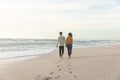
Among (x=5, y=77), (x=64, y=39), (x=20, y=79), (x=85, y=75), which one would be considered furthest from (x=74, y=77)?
(x=64, y=39)

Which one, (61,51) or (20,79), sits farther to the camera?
(61,51)

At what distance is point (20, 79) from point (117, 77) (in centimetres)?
315

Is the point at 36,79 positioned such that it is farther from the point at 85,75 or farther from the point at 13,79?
the point at 85,75

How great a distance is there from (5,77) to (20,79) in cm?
78

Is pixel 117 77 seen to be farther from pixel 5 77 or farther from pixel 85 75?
pixel 5 77

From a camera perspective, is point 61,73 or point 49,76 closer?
point 49,76

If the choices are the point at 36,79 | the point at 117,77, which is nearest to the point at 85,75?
the point at 117,77

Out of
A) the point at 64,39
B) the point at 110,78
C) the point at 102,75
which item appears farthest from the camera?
the point at 64,39

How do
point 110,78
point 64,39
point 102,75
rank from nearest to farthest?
point 110,78, point 102,75, point 64,39

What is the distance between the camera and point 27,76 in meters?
9.63

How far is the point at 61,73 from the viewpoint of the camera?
394 inches

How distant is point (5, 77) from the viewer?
963 cm

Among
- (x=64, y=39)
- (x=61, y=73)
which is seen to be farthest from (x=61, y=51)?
(x=61, y=73)

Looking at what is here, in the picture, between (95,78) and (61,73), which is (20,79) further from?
(95,78)
